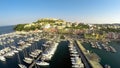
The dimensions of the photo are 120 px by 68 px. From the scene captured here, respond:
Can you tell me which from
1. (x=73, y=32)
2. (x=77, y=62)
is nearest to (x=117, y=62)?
(x=77, y=62)

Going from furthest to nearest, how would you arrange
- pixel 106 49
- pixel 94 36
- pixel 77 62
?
pixel 94 36, pixel 106 49, pixel 77 62

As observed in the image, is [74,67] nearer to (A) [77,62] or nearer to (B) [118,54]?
(A) [77,62]

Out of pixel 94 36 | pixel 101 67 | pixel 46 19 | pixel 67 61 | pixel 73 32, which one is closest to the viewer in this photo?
pixel 101 67

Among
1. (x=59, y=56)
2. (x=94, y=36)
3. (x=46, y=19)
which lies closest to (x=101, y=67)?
(x=59, y=56)

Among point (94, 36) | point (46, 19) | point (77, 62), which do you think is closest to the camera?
point (77, 62)

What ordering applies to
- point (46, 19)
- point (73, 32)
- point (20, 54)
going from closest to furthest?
point (20, 54), point (73, 32), point (46, 19)

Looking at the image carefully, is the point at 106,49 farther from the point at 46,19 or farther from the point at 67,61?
the point at 46,19

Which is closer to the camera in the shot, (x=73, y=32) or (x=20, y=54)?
(x=20, y=54)

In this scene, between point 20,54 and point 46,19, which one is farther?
point 46,19

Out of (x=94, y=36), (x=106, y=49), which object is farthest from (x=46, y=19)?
(x=106, y=49)
